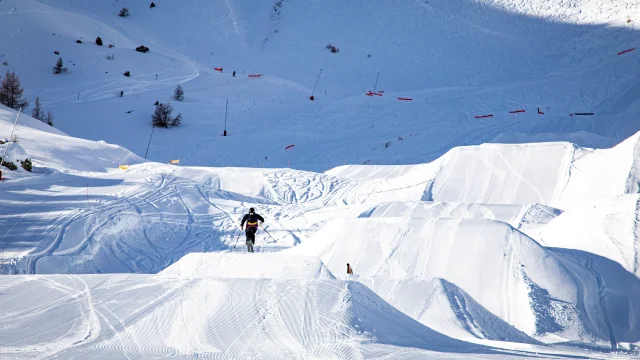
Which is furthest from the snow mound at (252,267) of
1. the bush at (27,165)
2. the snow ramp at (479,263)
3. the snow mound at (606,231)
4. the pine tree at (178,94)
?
the pine tree at (178,94)

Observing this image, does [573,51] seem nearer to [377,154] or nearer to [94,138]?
[377,154]

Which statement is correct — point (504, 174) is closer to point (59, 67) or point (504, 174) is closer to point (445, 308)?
point (445, 308)

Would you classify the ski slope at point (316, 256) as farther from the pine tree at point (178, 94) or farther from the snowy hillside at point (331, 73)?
the pine tree at point (178, 94)

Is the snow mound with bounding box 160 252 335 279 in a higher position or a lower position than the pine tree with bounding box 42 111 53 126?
lower

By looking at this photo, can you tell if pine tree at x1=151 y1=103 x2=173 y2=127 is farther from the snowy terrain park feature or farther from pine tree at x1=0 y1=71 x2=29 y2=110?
pine tree at x1=0 y1=71 x2=29 y2=110

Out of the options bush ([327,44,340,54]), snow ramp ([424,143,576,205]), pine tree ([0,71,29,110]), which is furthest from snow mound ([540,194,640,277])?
bush ([327,44,340,54])

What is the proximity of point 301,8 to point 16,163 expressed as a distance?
2459cm

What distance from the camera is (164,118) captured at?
2742 cm

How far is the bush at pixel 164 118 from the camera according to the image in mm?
27422

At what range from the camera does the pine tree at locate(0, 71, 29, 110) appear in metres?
26.5

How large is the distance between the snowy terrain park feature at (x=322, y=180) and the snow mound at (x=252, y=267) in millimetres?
55

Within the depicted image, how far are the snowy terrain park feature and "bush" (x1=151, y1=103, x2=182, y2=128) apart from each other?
188 millimetres

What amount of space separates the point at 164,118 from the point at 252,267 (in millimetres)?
17129

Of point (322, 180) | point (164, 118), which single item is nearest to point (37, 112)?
point (164, 118)
